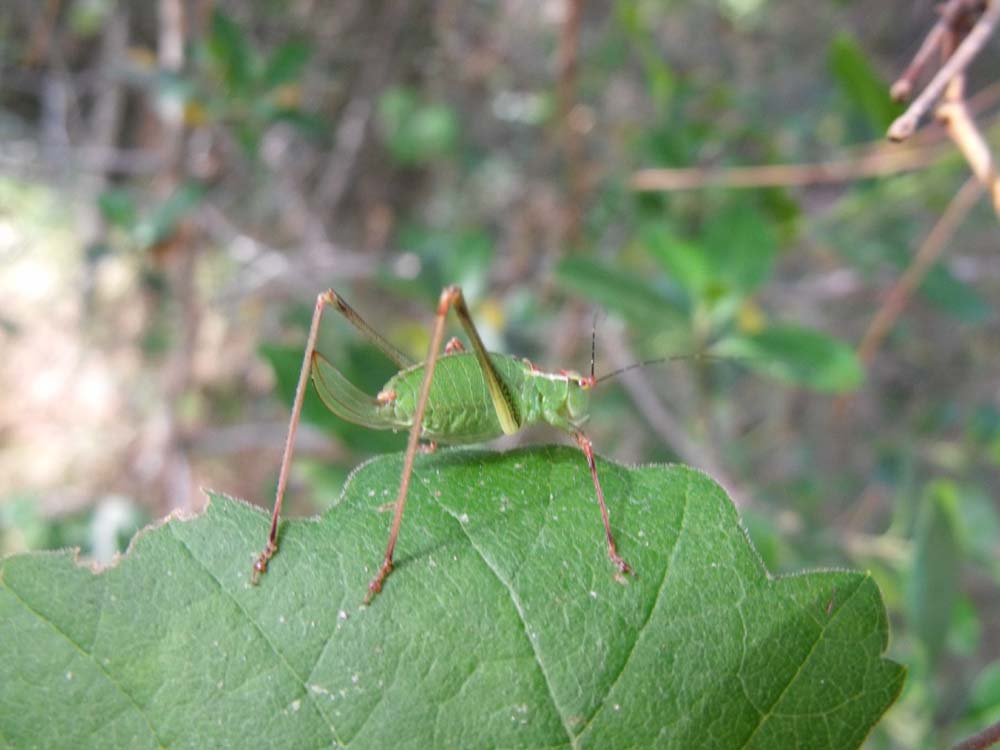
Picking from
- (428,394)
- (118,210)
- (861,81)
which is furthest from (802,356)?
(118,210)

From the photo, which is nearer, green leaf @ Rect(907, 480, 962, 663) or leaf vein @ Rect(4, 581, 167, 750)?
leaf vein @ Rect(4, 581, 167, 750)

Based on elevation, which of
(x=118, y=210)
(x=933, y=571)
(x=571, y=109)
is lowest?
(x=933, y=571)

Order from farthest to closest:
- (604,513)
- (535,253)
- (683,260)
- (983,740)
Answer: (535,253), (683,260), (604,513), (983,740)

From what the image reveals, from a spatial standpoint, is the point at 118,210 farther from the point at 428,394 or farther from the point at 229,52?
the point at 428,394

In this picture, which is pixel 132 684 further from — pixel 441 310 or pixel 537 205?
pixel 537 205

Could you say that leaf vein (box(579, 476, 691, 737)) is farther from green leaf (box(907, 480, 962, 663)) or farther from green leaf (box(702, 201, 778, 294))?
green leaf (box(702, 201, 778, 294))

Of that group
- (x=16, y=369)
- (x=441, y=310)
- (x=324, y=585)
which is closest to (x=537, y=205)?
(x=441, y=310)

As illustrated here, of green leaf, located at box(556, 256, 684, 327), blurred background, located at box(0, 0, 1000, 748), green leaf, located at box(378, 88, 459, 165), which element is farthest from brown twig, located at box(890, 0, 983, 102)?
green leaf, located at box(378, 88, 459, 165)

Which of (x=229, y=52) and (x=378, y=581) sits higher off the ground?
(x=229, y=52)
